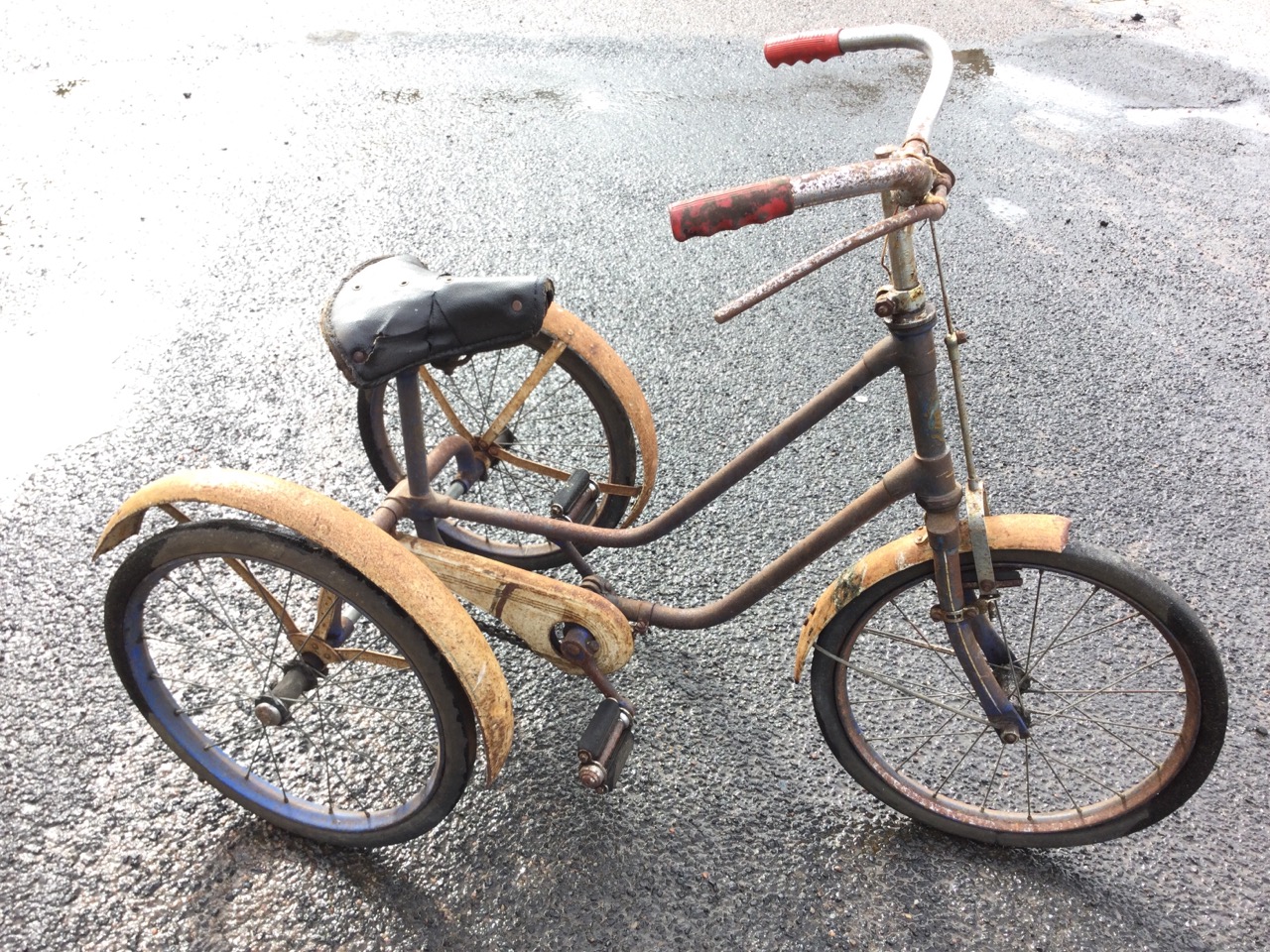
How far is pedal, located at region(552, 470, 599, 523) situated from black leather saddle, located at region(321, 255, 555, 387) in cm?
62

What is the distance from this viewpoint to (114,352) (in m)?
3.73

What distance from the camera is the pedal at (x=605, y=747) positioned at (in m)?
2.22

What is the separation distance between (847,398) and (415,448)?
3.05ft

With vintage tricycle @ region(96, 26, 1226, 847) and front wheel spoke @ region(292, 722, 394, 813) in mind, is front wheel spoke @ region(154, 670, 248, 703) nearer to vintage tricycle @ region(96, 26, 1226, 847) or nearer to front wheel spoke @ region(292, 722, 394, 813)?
vintage tricycle @ region(96, 26, 1226, 847)

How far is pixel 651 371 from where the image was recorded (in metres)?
3.74

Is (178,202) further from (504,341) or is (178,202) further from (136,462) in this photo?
(504,341)

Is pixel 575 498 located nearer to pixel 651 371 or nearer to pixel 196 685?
pixel 196 685

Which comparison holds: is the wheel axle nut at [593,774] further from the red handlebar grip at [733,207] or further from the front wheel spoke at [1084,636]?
the red handlebar grip at [733,207]

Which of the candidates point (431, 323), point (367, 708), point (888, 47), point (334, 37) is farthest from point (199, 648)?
point (334, 37)

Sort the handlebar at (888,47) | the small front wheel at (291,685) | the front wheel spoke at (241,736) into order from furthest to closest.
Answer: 1. the front wheel spoke at (241,736)
2. the small front wheel at (291,685)
3. the handlebar at (888,47)

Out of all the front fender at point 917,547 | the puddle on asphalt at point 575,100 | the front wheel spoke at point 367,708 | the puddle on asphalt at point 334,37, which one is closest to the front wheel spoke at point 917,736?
the front fender at point 917,547

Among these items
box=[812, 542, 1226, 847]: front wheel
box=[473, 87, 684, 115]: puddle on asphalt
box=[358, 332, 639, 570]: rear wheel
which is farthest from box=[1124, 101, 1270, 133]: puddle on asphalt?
box=[358, 332, 639, 570]: rear wheel

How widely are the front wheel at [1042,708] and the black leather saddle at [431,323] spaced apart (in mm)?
939

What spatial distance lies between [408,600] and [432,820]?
599mm
